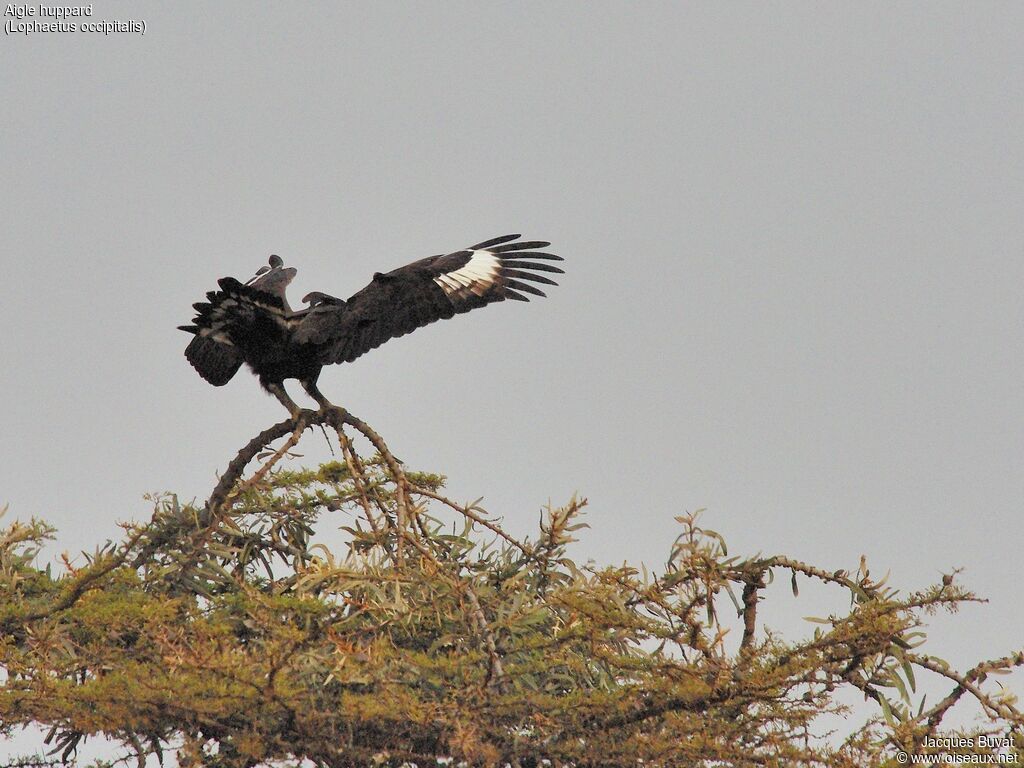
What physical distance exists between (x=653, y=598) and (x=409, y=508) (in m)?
1.70

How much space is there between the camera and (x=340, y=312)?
855 centimetres

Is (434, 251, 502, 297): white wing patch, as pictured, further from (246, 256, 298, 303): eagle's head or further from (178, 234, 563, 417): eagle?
(246, 256, 298, 303): eagle's head

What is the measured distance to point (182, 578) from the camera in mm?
7922

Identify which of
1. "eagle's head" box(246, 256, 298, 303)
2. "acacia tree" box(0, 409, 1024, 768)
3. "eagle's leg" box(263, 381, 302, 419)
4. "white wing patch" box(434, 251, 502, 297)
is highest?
"eagle's head" box(246, 256, 298, 303)

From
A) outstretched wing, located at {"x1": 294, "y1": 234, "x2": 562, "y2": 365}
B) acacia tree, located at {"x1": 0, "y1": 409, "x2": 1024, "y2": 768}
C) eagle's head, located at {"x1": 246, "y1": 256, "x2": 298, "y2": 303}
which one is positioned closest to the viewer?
acacia tree, located at {"x1": 0, "y1": 409, "x2": 1024, "y2": 768}

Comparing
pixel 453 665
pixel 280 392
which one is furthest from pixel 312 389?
pixel 453 665

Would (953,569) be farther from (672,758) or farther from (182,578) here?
(182,578)

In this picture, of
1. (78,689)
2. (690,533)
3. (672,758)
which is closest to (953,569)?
(690,533)

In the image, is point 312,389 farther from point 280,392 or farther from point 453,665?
point 453,665

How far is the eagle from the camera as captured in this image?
8500 mm

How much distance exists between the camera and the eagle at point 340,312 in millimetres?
8500

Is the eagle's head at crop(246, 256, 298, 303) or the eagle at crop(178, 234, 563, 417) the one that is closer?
the eagle at crop(178, 234, 563, 417)

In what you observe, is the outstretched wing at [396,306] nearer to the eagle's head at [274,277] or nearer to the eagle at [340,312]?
the eagle at [340,312]

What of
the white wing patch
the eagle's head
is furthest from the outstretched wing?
the eagle's head
